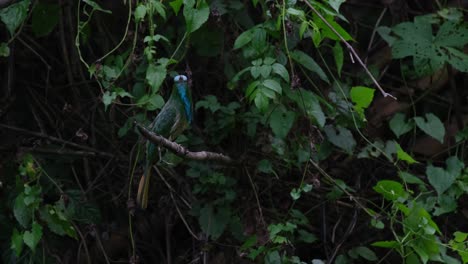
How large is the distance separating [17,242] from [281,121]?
971mm

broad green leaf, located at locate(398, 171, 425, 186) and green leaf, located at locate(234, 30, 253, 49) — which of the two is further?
broad green leaf, located at locate(398, 171, 425, 186)

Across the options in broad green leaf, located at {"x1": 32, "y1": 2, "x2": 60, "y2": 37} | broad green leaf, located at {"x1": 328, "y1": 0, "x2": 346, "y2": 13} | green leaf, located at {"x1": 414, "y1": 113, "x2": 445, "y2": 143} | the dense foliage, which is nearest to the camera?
broad green leaf, located at {"x1": 328, "y1": 0, "x2": 346, "y2": 13}

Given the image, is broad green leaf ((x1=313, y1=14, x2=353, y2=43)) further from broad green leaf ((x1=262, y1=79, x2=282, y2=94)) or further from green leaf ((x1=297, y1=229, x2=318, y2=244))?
green leaf ((x1=297, y1=229, x2=318, y2=244))

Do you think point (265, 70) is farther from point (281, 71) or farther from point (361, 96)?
point (361, 96)

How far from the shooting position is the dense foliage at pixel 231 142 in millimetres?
2631

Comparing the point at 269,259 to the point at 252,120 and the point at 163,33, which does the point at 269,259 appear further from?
the point at 163,33

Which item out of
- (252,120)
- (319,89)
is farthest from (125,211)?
(319,89)

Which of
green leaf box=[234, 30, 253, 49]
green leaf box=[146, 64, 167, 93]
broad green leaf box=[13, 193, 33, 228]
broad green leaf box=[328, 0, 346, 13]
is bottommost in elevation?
broad green leaf box=[13, 193, 33, 228]

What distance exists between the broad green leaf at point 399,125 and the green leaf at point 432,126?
0.06 metres

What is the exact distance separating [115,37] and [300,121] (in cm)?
80

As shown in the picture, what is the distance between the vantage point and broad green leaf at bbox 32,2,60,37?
9.03 ft

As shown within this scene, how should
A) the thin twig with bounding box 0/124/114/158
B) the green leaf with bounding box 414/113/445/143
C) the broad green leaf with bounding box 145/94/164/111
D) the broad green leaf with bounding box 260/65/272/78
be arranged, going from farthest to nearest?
the green leaf with bounding box 414/113/445/143
the thin twig with bounding box 0/124/114/158
the broad green leaf with bounding box 145/94/164/111
the broad green leaf with bounding box 260/65/272/78

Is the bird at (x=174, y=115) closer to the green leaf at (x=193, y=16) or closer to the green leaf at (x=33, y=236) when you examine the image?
the green leaf at (x=193, y=16)

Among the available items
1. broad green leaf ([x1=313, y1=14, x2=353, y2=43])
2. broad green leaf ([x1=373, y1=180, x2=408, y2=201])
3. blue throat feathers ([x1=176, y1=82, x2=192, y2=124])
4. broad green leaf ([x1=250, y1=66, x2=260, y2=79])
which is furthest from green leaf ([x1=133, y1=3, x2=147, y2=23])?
broad green leaf ([x1=373, y1=180, x2=408, y2=201])
